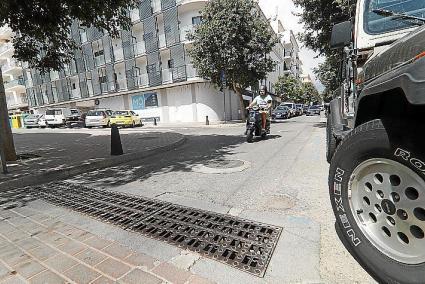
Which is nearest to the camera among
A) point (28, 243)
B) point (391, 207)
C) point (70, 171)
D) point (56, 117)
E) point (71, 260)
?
point (391, 207)

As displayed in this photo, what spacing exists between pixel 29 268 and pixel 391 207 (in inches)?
116

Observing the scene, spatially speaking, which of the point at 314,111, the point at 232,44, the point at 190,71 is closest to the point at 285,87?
the point at 314,111

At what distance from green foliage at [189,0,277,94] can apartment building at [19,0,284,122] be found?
13.7 ft

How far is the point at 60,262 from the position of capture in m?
2.39

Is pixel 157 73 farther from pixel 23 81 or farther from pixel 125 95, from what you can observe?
pixel 23 81

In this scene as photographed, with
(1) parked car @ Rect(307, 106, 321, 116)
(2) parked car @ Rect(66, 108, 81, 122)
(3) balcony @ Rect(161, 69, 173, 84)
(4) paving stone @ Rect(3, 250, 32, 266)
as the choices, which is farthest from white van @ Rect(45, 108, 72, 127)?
(1) parked car @ Rect(307, 106, 321, 116)

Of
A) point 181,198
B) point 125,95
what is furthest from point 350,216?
point 125,95

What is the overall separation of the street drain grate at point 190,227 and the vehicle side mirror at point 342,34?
7.82 ft

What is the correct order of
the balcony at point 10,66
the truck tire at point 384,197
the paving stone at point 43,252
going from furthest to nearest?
the balcony at point 10,66
the paving stone at point 43,252
the truck tire at point 384,197

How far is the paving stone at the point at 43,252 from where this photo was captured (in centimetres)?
250

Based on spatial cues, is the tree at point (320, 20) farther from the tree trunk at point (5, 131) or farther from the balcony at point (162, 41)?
the balcony at point (162, 41)

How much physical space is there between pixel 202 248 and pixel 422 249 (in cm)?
167

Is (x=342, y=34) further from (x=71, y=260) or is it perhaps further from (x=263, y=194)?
(x=71, y=260)

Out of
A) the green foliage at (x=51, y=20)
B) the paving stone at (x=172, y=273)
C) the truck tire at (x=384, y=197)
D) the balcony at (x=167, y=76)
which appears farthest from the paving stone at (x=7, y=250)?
the balcony at (x=167, y=76)
